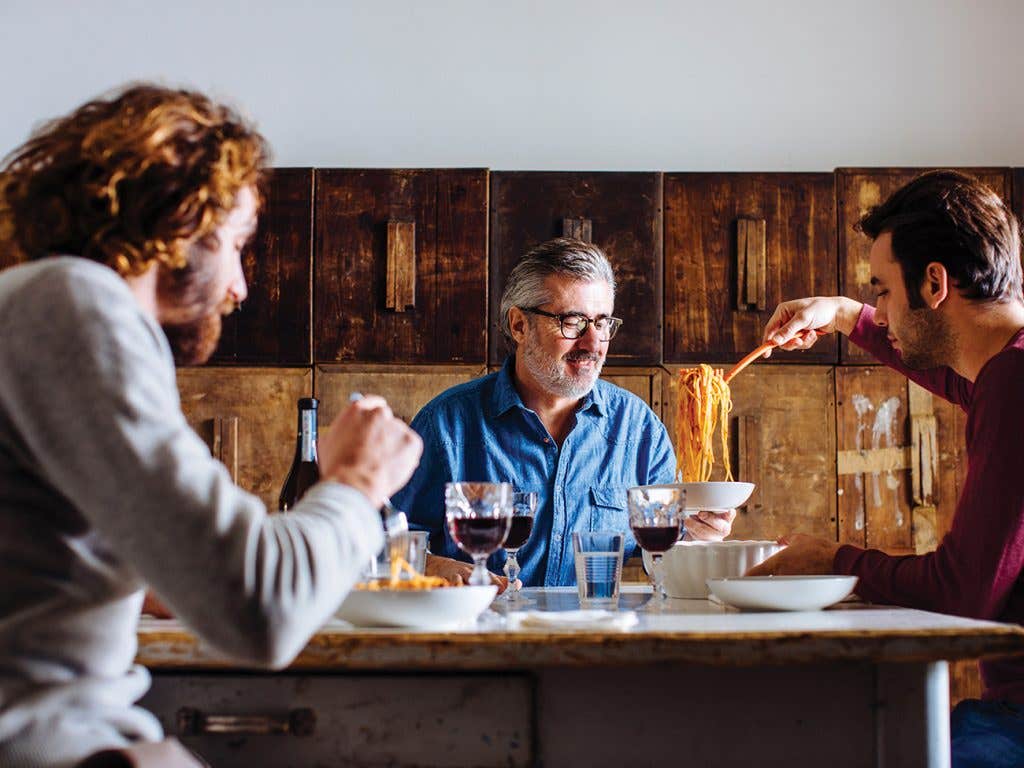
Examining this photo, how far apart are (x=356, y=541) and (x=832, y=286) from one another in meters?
3.27

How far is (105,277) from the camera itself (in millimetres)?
1106

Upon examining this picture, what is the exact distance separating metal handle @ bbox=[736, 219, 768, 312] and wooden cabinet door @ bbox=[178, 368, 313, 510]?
161 centimetres

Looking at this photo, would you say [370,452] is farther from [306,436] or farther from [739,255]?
[739,255]

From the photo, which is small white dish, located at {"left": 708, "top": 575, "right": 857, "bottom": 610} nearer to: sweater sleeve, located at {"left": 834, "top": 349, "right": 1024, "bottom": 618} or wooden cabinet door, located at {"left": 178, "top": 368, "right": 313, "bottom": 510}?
sweater sleeve, located at {"left": 834, "top": 349, "right": 1024, "bottom": 618}

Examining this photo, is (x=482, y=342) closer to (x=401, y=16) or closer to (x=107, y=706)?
(x=401, y=16)

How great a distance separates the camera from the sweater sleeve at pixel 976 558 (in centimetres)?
197

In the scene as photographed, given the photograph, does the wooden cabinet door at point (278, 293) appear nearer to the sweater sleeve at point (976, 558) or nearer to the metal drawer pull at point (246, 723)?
the sweater sleeve at point (976, 558)

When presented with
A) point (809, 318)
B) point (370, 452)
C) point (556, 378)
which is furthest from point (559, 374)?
point (370, 452)

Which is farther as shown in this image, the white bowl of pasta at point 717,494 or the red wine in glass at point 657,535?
the white bowl of pasta at point 717,494

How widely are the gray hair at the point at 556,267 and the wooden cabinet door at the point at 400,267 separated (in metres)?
0.79

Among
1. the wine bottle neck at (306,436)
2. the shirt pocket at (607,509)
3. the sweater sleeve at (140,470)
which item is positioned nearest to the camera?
the sweater sleeve at (140,470)

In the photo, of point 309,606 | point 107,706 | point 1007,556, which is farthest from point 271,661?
point 1007,556

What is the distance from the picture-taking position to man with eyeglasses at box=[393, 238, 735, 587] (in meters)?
3.02

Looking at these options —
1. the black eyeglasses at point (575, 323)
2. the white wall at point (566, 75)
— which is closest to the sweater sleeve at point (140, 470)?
the black eyeglasses at point (575, 323)
